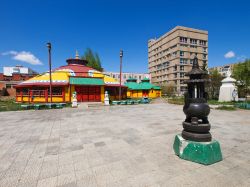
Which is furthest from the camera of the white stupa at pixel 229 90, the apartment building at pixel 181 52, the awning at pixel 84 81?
the apartment building at pixel 181 52

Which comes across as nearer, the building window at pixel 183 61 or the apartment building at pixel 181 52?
the apartment building at pixel 181 52

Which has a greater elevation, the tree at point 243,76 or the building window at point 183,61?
the building window at point 183,61

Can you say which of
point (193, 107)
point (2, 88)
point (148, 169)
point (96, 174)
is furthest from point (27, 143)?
point (2, 88)

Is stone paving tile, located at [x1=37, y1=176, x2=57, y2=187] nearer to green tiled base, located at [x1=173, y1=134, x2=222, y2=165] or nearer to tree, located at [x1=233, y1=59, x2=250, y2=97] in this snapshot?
green tiled base, located at [x1=173, y1=134, x2=222, y2=165]

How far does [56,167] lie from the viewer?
4066 millimetres

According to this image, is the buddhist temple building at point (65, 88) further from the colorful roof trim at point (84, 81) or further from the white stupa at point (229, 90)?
the white stupa at point (229, 90)

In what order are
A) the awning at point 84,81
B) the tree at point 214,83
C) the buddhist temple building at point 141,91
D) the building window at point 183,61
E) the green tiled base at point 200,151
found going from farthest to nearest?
the building window at point 183,61 → the buddhist temple building at point 141,91 → the tree at point 214,83 → the awning at point 84,81 → the green tiled base at point 200,151

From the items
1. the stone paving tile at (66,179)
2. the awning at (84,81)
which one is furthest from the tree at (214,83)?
the stone paving tile at (66,179)

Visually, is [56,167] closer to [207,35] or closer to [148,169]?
[148,169]

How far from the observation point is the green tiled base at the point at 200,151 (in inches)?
162

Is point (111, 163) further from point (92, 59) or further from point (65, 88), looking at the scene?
point (92, 59)

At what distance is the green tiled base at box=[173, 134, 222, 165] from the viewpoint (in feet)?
13.5

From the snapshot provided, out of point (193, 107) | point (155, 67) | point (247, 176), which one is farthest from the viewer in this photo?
point (155, 67)

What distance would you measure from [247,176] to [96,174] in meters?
3.80
